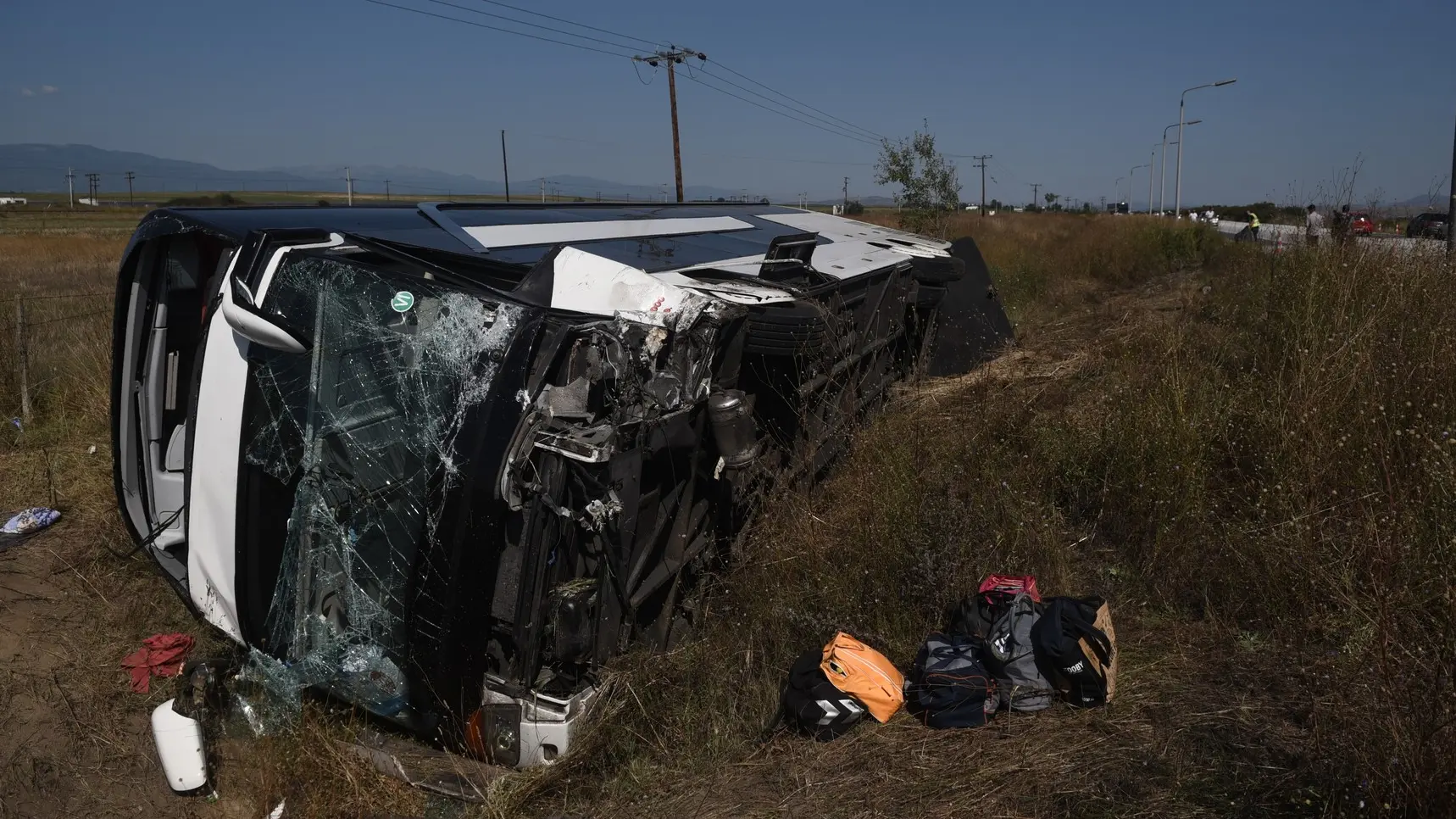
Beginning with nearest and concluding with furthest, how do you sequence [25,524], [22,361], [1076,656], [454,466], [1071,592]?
[454,466] → [1076,656] → [1071,592] → [25,524] → [22,361]

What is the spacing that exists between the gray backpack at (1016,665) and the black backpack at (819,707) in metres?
0.51

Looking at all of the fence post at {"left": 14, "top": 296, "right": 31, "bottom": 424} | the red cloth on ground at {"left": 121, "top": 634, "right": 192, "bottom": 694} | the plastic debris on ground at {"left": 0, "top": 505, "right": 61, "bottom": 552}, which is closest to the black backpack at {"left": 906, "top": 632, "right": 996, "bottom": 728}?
the red cloth on ground at {"left": 121, "top": 634, "right": 192, "bottom": 694}

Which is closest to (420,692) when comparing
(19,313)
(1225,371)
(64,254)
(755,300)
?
(755,300)

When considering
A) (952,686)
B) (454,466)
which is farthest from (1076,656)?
(454,466)

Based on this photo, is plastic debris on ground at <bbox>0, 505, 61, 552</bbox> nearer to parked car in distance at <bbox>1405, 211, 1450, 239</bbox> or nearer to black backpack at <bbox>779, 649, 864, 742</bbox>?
black backpack at <bbox>779, 649, 864, 742</bbox>

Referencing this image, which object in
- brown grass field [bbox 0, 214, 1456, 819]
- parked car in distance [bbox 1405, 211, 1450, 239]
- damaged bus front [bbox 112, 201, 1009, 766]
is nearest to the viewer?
brown grass field [bbox 0, 214, 1456, 819]

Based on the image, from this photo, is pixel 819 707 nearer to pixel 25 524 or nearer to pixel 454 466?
pixel 454 466

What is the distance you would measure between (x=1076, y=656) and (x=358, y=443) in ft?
8.57

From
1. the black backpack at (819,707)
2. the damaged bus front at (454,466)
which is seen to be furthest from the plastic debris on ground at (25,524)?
the black backpack at (819,707)

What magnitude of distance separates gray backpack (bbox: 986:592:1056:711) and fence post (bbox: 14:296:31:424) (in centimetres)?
767

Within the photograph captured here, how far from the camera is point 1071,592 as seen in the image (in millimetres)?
4113

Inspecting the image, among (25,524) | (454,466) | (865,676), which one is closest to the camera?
(454,466)

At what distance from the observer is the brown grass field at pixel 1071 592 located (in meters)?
2.83

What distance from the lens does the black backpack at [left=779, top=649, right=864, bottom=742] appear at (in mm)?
3273
